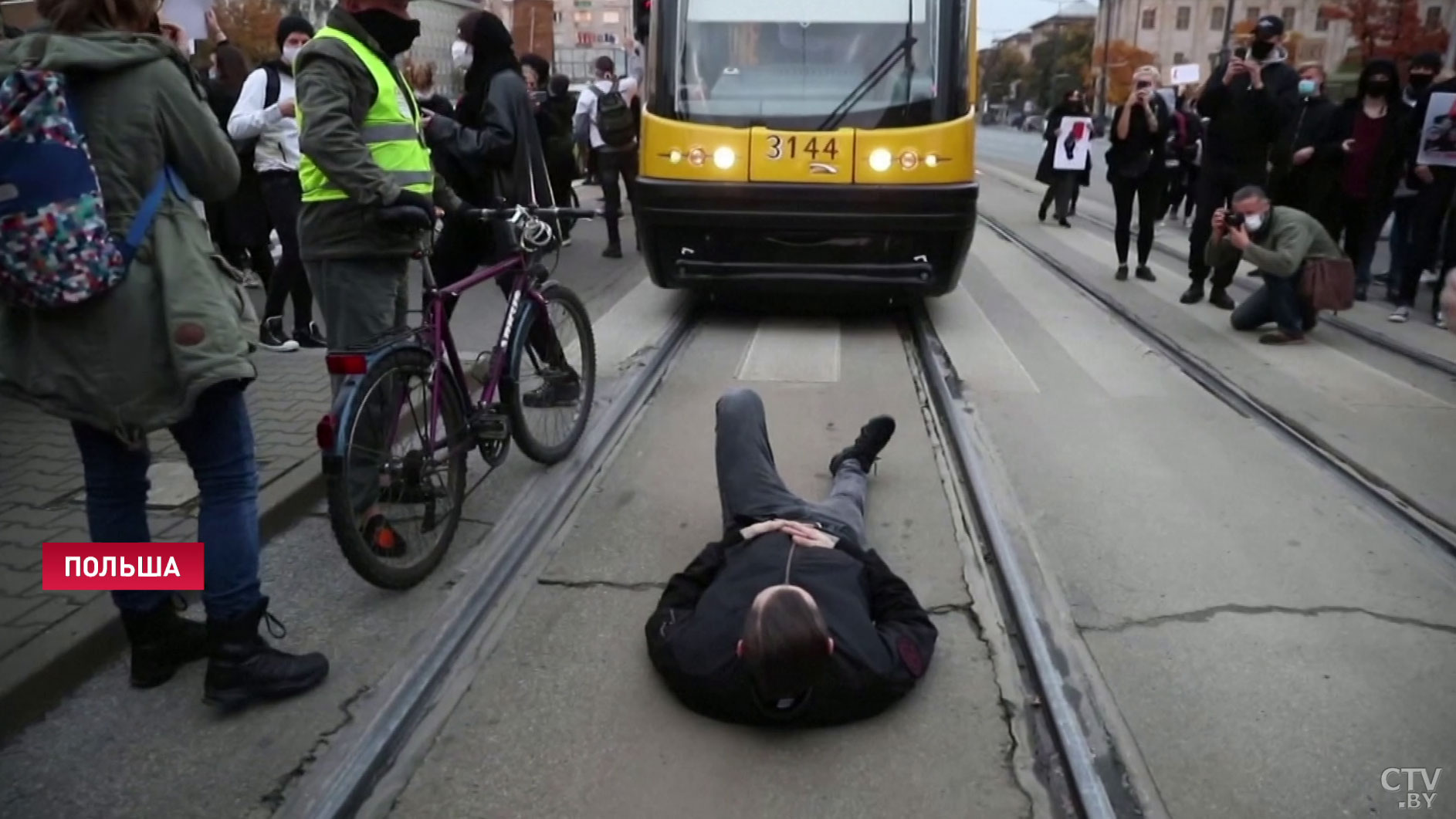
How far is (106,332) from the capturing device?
266 centimetres

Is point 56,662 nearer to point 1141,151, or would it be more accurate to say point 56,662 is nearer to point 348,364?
point 348,364

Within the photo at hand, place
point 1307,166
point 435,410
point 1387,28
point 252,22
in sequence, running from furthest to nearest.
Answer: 1. point 252,22
2. point 1387,28
3. point 1307,166
4. point 435,410

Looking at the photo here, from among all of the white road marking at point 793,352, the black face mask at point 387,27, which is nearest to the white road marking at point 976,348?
the white road marking at point 793,352

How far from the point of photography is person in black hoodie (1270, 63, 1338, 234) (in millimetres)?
9438

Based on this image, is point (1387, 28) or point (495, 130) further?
point (1387, 28)

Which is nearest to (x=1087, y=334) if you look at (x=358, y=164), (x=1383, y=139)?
(x=1383, y=139)

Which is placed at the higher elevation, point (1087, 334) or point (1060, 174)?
point (1060, 174)

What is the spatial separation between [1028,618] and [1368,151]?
7.33m

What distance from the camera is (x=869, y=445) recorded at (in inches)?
185

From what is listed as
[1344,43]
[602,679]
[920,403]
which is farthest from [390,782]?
[1344,43]

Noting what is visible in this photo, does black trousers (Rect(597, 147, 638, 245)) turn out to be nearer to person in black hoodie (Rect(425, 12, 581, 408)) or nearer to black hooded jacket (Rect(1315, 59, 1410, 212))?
person in black hoodie (Rect(425, 12, 581, 408))

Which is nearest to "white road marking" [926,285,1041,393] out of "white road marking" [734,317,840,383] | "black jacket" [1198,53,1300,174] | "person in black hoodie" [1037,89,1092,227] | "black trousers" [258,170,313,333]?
"white road marking" [734,317,840,383]

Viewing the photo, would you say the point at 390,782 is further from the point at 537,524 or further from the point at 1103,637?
the point at 1103,637

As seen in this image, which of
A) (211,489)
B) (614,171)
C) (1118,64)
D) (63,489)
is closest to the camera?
(211,489)
